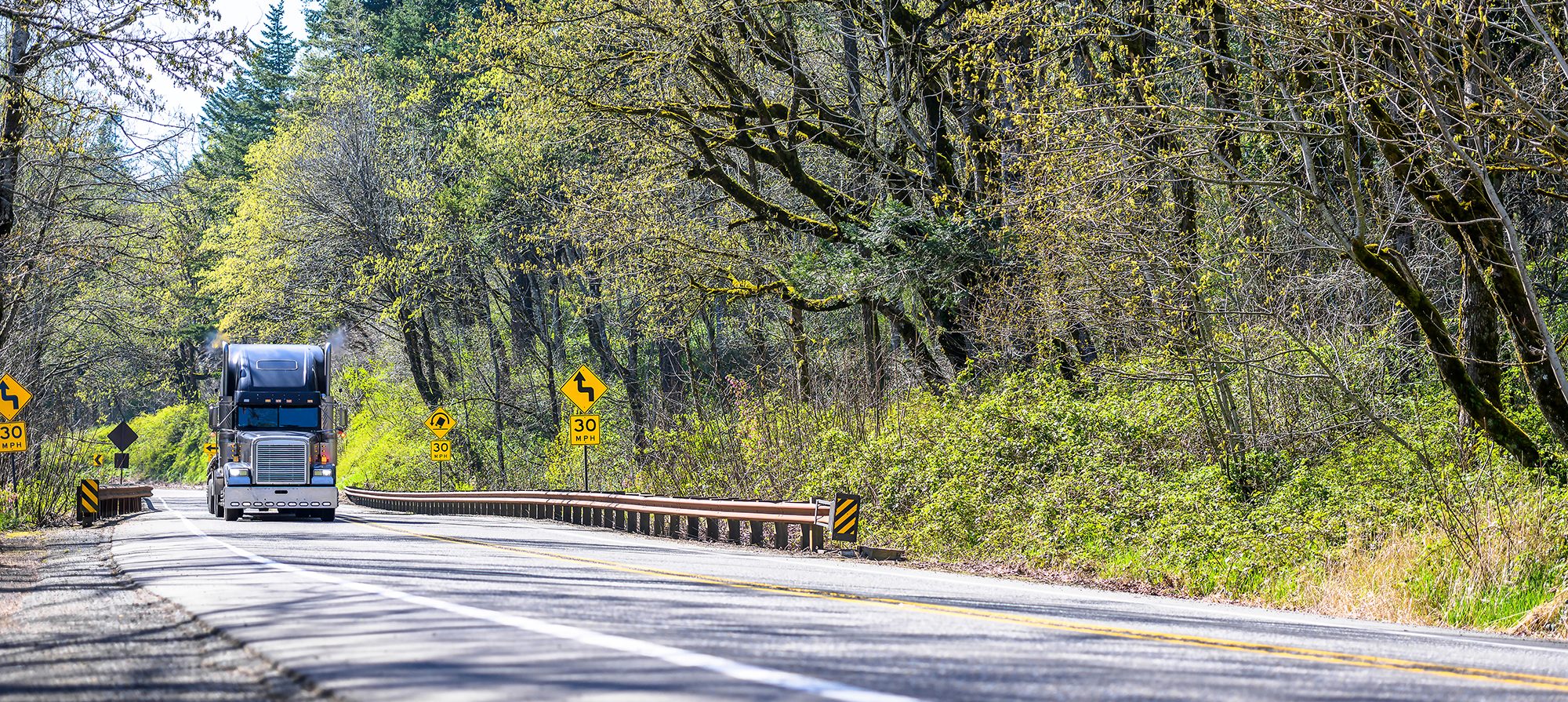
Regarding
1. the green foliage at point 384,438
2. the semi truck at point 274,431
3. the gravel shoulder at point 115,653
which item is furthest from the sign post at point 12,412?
the green foliage at point 384,438

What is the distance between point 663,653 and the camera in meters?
7.38

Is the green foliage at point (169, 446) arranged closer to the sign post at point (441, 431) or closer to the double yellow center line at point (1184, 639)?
the sign post at point (441, 431)

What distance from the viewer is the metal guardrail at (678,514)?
21703 millimetres

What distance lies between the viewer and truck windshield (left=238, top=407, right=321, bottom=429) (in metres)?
32.7

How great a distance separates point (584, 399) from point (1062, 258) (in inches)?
529

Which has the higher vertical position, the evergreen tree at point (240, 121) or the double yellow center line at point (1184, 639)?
the evergreen tree at point (240, 121)

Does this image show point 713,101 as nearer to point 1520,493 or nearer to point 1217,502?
point 1217,502

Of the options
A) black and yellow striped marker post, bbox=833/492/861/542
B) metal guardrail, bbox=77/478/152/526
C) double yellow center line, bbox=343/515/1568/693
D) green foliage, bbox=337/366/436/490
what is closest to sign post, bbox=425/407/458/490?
green foliage, bbox=337/366/436/490

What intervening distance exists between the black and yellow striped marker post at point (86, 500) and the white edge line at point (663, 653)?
24257 mm

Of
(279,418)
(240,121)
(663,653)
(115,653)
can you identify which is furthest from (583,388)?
(240,121)

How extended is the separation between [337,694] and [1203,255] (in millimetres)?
15636

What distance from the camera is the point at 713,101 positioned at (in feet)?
99.0

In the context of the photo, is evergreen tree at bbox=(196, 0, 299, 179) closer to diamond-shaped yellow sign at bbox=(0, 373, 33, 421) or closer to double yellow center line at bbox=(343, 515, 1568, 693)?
diamond-shaped yellow sign at bbox=(0, 373, 33, 421)

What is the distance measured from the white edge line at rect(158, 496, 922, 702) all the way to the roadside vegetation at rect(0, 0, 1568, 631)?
7.92 m
